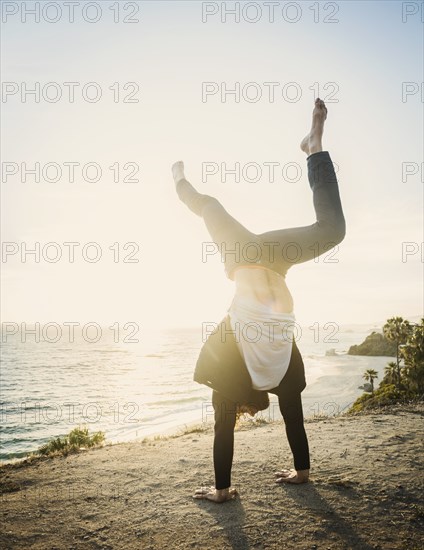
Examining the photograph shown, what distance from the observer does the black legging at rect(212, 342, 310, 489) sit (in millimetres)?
3365

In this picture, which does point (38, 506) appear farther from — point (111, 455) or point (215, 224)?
point (215, 224)

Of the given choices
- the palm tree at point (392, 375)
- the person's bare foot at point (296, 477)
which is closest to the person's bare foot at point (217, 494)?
the person's bare foot at point (296, 477)

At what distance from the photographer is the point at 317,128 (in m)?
2.60

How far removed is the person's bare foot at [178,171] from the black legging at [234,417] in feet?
6.18

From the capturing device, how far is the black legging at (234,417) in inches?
132

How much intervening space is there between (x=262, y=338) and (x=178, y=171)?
158 centimetres

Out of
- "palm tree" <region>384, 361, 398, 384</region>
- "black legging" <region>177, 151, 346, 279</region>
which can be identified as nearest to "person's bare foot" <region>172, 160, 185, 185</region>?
"black legging" <region>177, 151, 346, 279</region>

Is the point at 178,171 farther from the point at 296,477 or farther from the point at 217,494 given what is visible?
the point at 296,477

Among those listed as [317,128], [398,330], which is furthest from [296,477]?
[398,330]

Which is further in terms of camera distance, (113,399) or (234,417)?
(113,399)

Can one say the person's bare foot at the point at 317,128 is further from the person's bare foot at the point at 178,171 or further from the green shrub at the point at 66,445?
the green shrub at the point at 66,445

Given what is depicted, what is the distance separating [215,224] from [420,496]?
11.9 feet

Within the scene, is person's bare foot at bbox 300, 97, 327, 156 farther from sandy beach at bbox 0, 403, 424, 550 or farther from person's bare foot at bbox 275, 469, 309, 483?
person's bare foot at bbox 275, 469, 309, 483

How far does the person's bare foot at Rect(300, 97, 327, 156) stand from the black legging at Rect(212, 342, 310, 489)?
1.82m
